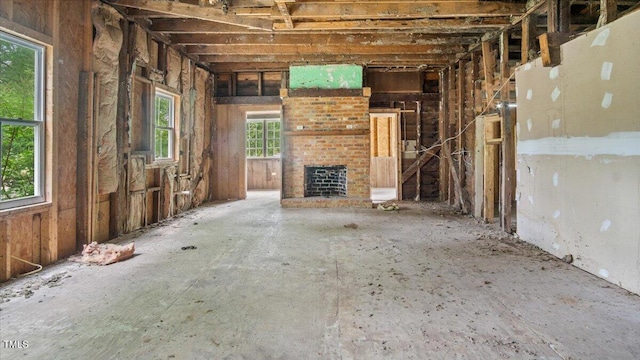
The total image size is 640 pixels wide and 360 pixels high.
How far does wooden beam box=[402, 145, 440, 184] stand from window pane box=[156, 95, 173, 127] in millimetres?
5495

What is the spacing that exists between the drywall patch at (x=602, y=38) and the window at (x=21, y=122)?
5.30 meters

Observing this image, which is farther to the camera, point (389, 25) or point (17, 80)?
point (389, 25)

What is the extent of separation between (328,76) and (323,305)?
6327 millimetres

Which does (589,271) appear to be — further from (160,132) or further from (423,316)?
(160,132)

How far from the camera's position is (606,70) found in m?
3.27

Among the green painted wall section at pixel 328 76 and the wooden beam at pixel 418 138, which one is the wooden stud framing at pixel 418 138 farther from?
the green painted wall section at pixel 328 76

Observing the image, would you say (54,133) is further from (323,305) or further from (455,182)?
(455,182)

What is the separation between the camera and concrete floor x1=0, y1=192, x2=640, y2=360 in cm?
209

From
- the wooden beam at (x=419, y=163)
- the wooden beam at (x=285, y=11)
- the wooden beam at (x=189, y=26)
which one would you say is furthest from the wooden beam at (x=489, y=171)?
the wooden beam at (x=189, y=26)

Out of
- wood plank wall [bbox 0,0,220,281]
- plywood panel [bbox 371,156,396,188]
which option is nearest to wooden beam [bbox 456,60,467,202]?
plywood panel [bbox 371,156,396,188]

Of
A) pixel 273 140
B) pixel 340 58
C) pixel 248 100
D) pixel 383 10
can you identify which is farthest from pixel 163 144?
pixel 273 140

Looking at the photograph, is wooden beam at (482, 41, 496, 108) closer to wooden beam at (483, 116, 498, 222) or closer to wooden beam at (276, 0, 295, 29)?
wooden beam at (483, 116, 498, 222)

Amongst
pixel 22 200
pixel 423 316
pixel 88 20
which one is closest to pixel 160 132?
pixel 88 20

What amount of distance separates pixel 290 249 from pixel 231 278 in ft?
3.67
